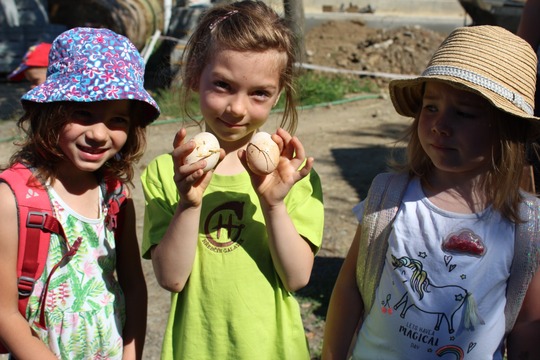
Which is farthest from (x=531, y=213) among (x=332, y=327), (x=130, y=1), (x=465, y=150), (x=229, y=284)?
(x=130, y=1)

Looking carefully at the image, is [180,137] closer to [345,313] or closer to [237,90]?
[237,90]

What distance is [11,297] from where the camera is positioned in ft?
7.24

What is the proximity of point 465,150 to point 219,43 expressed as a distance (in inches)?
35.6

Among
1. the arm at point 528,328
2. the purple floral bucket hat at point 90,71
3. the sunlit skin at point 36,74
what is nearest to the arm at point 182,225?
the purple floral bucket hat at point 90,71

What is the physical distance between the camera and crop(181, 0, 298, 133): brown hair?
2285 millimetres

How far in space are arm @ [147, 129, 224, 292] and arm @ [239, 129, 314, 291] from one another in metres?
0.20

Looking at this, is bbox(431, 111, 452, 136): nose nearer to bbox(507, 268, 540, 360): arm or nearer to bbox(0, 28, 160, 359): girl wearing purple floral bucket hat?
bbox(507, 268, 540, 360): arm

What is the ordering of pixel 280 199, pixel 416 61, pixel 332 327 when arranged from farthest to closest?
pixel 416 61 < pixel 332 327 < pixel 280 199

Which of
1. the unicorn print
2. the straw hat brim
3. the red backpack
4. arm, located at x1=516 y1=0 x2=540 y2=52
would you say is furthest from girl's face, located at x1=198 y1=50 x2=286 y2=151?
arm, located at x1=516 y1=0 x2=540 y2=52

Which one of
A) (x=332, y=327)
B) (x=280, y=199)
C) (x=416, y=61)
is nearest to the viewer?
(x=280, y=199)

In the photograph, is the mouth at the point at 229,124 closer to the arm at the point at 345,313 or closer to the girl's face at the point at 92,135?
the girl's face at the point at 92,135

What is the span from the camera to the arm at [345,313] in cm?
247

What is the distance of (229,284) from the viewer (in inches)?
90.9

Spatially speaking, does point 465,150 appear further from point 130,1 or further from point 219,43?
point 130,1
